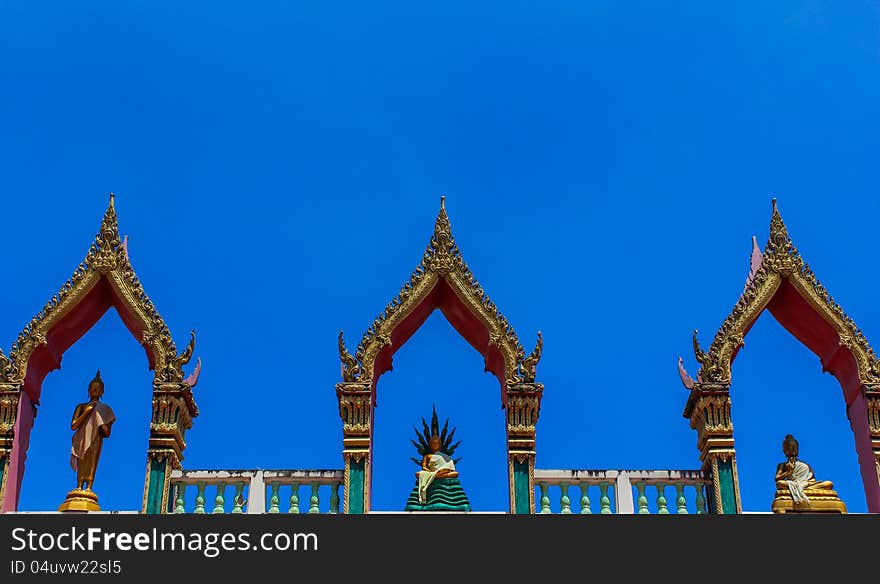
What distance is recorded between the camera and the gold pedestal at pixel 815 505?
2272 centimetres

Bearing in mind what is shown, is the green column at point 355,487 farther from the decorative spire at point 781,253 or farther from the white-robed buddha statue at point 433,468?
the decorative spire at point 781,253

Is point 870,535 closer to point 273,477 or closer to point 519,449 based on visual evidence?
point 519,449

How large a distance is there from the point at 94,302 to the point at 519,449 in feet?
23.1

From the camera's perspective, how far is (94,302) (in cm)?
2447

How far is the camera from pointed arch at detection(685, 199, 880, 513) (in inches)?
933

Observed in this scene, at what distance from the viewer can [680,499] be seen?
23281 mm

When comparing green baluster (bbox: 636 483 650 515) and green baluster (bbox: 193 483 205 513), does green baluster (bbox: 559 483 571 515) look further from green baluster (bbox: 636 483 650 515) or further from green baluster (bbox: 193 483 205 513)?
green baluster (bbox: 193 483 205 513)

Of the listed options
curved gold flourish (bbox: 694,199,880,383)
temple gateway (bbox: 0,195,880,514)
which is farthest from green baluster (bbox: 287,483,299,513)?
curved gold flourish (bbox: 694,199,880,383)

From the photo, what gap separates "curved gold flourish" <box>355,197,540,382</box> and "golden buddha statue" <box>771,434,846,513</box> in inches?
165

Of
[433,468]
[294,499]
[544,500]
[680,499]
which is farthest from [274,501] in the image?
[680,499]

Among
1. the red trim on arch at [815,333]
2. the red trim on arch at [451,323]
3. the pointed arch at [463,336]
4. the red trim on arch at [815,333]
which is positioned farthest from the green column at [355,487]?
Result: the red trim on arch at [815,333]

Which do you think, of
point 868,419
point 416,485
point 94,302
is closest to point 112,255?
point 94,302

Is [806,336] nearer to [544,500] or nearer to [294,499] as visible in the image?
[544,500]

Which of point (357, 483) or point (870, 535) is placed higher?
point (357, 483)
